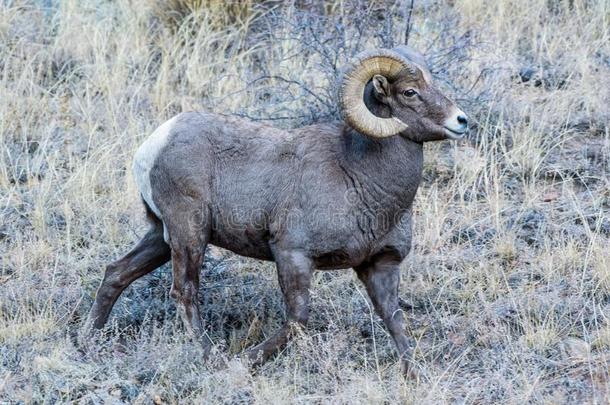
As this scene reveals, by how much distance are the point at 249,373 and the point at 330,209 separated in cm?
110

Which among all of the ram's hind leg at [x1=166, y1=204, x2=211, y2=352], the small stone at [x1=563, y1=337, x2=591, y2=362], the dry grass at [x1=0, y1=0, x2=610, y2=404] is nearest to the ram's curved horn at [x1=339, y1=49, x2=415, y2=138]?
the ram's hind leg at [x1=166, y1=204, x2=211, y2=352]

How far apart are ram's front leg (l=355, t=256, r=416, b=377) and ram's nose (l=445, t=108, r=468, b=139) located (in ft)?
2.91

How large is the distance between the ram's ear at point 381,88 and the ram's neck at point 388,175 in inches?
10.0

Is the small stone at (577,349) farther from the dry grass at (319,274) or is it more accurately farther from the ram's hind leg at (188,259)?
the ram's hind leg at (188,259)

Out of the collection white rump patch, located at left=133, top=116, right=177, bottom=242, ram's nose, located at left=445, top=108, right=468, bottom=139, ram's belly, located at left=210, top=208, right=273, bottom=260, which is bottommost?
ram's belly, located at left=210, top=208, right=273, bottom=260

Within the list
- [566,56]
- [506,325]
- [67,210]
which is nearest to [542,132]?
[566,56]

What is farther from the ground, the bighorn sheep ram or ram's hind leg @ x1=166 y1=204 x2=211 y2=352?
the bighorn sheep ram

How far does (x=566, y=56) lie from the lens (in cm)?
1099

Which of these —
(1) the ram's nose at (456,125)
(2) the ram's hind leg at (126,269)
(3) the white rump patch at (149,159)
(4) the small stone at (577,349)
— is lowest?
(2) the ram's hind leg at (126,269)

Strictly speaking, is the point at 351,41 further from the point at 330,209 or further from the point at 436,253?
the point at 330,209

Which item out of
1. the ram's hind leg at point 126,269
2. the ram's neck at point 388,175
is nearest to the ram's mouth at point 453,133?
the ram's neck at point 388,175

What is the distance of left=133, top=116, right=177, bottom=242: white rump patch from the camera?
287 inches

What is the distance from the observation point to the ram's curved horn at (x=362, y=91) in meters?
6.79

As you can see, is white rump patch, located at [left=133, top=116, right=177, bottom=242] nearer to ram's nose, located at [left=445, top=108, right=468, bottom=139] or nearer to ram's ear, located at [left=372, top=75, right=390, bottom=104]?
ram's ear, located at [left=372, top=75, right=390, bottom=104]
